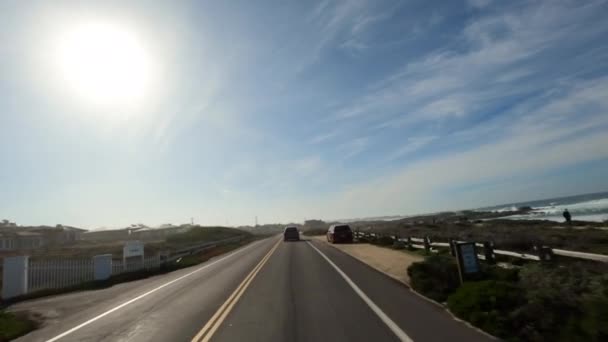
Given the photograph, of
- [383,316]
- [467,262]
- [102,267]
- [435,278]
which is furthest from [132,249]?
[467,262]

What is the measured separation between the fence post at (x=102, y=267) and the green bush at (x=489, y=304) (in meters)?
17.4

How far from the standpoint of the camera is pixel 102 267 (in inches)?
734

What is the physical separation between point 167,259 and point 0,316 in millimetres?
16452

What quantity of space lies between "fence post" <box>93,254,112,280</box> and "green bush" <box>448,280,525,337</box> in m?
17.4

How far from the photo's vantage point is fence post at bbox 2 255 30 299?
13922mm

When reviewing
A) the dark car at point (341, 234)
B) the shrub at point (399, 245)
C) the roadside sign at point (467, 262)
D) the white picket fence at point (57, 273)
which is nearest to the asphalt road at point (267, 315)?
the roadside sign at point (467, 262)

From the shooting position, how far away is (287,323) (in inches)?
288

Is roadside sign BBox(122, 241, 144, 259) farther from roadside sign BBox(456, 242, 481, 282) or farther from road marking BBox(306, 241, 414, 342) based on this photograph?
roadside sign BBox(456, 242, 481, 282)

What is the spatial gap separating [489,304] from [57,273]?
1786cm

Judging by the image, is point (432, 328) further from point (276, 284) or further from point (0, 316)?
point (0, 316)

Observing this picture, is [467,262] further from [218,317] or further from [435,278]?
[218,317]

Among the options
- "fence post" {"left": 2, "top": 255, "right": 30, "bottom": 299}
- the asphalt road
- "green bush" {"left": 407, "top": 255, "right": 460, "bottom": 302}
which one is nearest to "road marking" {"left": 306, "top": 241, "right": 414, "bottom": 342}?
the asphalt road

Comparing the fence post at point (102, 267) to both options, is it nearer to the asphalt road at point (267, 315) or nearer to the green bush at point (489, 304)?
the asphalt road at point (267, 315)

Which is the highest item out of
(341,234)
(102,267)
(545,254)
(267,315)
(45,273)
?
(45,273)
